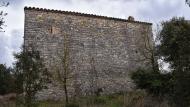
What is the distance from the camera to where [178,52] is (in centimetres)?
1572

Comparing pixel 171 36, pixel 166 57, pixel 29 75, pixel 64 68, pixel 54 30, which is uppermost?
pixel 54 30

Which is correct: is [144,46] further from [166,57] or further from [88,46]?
[166,57]

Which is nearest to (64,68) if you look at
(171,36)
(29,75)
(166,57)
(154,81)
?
(154,81)

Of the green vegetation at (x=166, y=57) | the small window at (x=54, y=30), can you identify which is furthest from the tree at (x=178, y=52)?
the small window at (x=54, y=30)

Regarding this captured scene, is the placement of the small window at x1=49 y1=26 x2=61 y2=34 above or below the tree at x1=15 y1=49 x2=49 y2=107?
above

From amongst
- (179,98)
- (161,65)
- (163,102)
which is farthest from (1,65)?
(179,98)

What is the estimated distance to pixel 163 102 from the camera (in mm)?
19688

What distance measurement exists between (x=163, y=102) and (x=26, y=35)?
12.2 metres

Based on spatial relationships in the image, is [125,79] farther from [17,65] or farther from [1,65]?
[1,65]

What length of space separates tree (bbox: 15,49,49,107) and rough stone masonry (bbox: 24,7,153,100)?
6377mm

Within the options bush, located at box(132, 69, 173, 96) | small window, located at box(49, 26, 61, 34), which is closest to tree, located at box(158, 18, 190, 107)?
bush, located at box(132, 69, 173, 96)

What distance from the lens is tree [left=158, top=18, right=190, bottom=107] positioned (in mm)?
12312

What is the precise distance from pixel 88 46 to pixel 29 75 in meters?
11.1

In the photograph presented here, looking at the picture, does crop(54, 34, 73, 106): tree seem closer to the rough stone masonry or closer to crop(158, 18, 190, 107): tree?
the rough stone masonry
